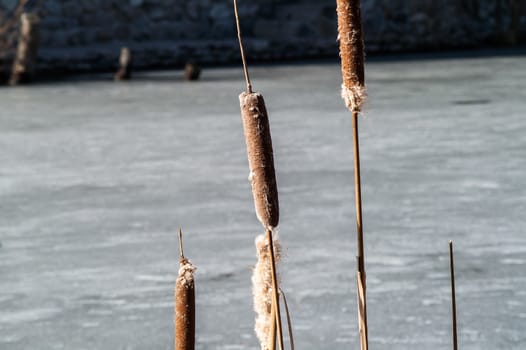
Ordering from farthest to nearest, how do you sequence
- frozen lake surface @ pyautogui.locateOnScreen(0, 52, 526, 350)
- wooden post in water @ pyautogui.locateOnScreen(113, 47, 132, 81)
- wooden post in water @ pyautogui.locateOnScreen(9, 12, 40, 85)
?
wooden post in water @ pyautogui.locateOnScreen(113, 47, 132, 81)
wooden post in water @ pyautogui.locateOnScreen(9, 12, 40, 85)
frozen lake surface @ pyautogui.locateOnScreen(0, 52, 526, 350)

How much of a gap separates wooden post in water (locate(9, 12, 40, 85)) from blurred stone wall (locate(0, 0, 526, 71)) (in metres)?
1.56

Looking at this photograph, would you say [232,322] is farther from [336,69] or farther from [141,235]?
[336,69]

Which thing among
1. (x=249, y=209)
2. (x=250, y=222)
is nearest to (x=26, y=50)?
(x=249, y=209)

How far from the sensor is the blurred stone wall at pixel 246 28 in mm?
10188

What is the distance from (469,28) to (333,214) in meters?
8.91

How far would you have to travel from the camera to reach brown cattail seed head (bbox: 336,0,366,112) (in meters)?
0.67

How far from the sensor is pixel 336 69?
8641 mm

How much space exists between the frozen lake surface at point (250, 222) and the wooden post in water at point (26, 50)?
85.5 inches

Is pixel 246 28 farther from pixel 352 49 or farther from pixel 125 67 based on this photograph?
pixel 352 49

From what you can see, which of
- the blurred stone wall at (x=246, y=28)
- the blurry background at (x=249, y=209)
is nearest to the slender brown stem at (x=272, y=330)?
the blurry background at (x=249, y=209)

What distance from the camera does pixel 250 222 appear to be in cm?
294

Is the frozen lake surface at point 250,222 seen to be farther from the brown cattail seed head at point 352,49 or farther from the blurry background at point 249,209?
the brown cattail seed head at point 352,49

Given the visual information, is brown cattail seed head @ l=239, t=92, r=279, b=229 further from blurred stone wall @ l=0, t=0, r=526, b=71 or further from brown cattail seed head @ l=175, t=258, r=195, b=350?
blurred stone wall @ l=0, t=0, r=526, b=71

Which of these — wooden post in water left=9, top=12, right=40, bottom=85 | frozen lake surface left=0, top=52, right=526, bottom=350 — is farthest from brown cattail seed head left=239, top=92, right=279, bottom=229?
wooden post in water left=9, top=12, right=40, bottom=85
